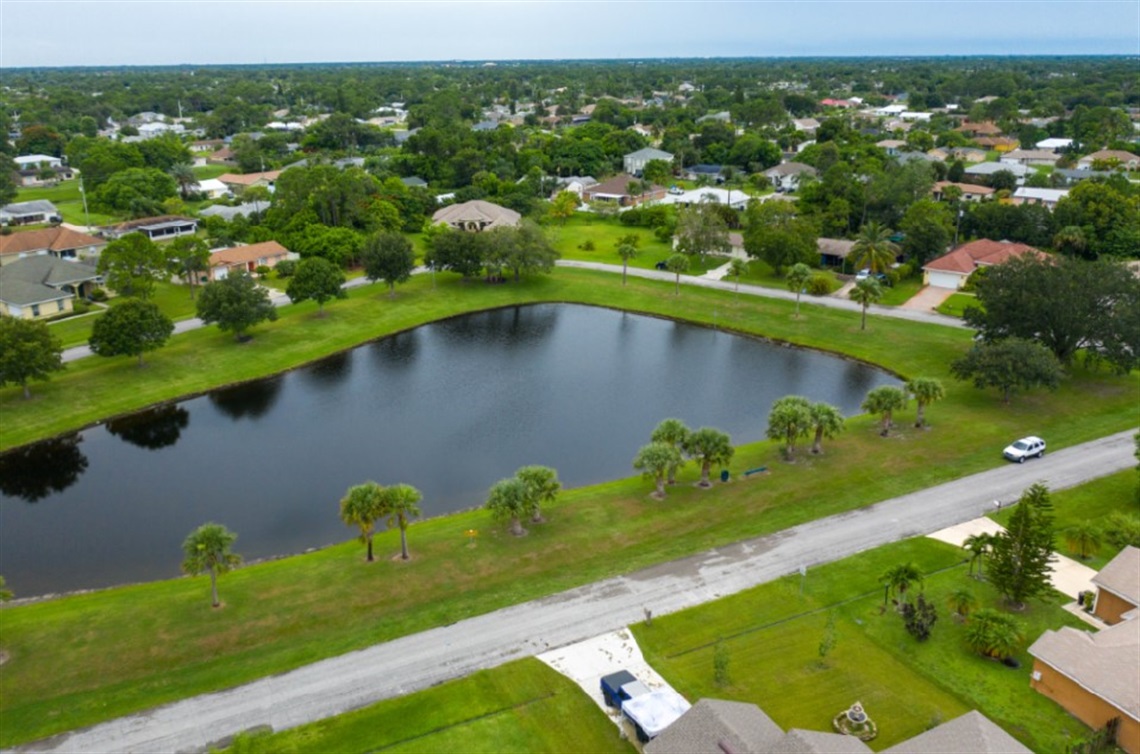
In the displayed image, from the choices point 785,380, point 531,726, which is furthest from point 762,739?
point 785,380

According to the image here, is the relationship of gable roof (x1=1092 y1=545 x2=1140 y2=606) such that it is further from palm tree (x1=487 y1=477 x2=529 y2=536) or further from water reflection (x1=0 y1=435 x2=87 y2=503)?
water reflection (x1=0 y1=435 x2=87 y2=503)

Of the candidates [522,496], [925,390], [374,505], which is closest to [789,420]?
[925,390]

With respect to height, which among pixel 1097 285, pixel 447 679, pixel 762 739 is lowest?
pixel 447 679

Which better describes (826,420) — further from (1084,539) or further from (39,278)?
(39,278)

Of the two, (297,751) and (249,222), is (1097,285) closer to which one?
(297,751)

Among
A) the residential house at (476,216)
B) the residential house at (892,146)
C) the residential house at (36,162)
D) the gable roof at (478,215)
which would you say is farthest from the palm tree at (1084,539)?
the residential house at (36,162)

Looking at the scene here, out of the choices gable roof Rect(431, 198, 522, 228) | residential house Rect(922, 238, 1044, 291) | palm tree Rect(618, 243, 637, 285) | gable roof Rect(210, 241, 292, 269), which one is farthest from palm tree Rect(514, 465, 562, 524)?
gable roof Rect(431, 198, 522, 228)

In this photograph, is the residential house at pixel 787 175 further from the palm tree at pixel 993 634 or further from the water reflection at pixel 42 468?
the water reflection at pixel 42 468
